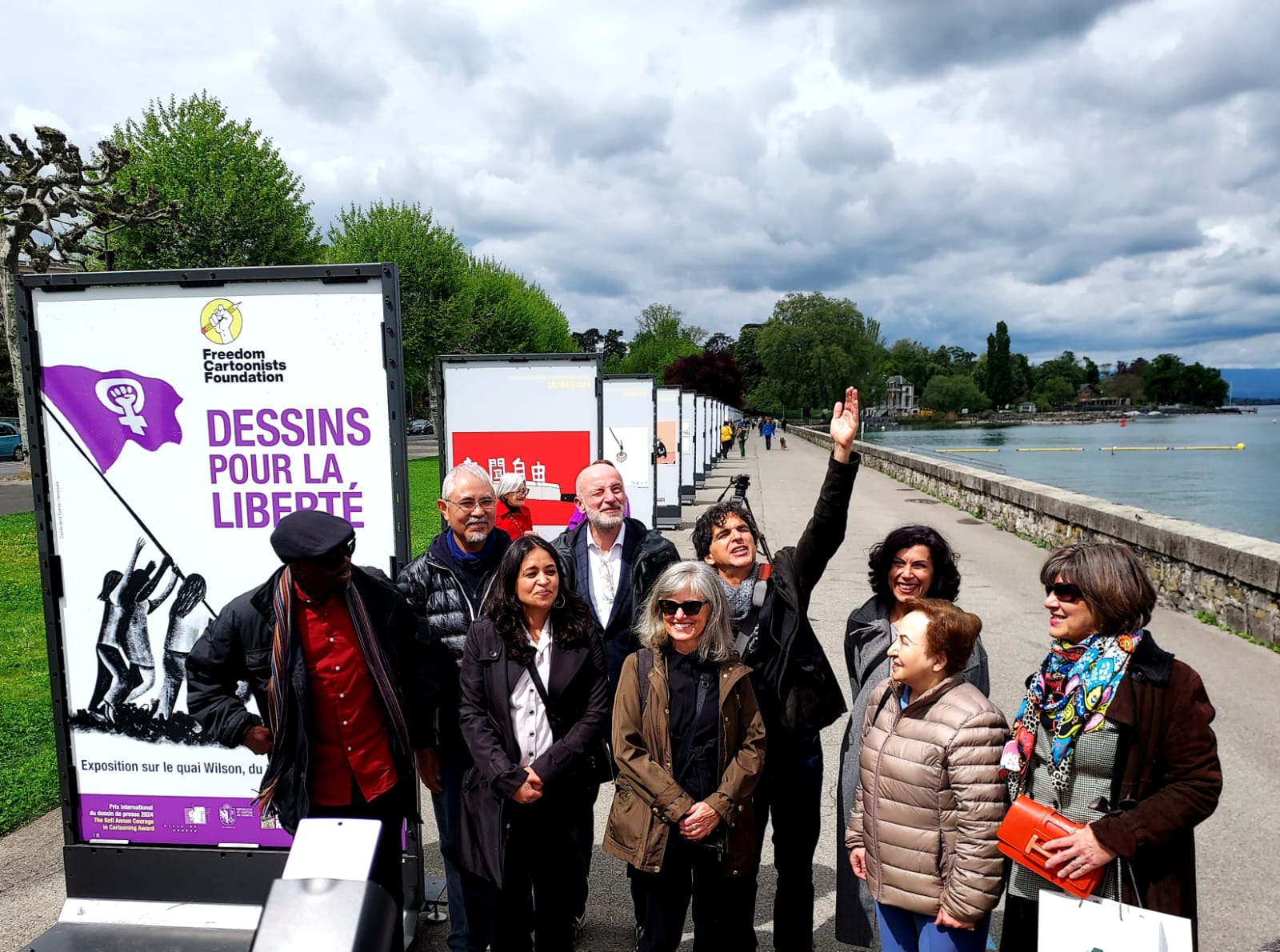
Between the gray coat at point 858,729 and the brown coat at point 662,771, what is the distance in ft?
1.10

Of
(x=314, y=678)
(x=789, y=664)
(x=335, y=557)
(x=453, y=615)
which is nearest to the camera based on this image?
(x=335, y=557)

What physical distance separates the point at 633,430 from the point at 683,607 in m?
9.55

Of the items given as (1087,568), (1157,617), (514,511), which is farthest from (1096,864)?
(1157,617)

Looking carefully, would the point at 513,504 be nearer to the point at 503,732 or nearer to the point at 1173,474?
the point at 503,732

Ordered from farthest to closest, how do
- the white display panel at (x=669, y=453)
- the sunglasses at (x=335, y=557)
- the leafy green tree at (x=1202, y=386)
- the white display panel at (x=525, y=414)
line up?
the leafy green tree at (x=1202, y=386)
the white display panel at (x=669, y=453)
the white display panel at (x=525, y=414)
the sunglasses at (x=335, y=557)

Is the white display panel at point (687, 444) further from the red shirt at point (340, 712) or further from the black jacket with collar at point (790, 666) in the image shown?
the red shirt at point (340, 712)

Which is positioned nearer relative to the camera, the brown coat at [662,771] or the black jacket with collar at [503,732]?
the brown coat at [662,771]

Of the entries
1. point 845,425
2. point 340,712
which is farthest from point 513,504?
point 340,712

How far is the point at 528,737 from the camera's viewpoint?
10.4ft

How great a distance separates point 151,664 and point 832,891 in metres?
3.20

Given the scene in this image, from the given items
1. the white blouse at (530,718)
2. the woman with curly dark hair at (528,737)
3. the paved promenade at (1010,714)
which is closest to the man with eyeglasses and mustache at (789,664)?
the paved promenade at (1010,714)

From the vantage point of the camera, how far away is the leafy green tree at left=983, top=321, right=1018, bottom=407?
14975cm

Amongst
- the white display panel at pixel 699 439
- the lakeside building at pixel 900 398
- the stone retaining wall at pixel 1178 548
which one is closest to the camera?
the stone retaining wall at pixel 1178 548

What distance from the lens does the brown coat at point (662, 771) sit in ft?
9.80
